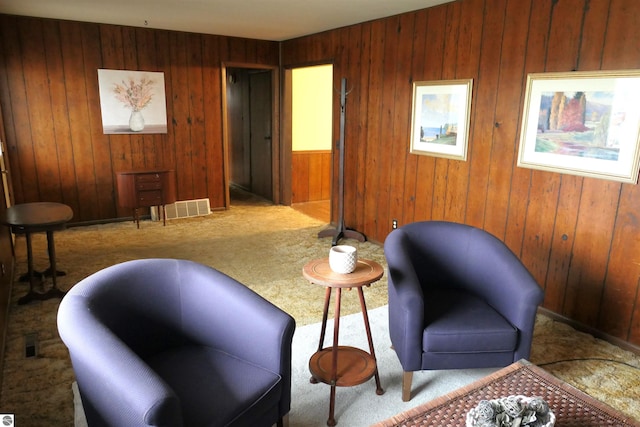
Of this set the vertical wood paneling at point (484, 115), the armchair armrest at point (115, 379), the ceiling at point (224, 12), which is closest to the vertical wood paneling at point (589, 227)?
the vertical wood paneling at point (484, 115)

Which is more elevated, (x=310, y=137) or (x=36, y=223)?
(x=310, y=137)

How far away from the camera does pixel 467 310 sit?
228cm

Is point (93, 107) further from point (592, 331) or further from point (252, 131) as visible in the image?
point (592, 331)

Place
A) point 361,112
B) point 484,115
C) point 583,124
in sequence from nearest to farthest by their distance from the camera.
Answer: point 583,124
point 484,115
point 361,112

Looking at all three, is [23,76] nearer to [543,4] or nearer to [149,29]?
[149,29]

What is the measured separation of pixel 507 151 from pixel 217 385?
106 inches

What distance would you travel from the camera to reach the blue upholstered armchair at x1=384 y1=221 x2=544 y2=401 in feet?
6.91

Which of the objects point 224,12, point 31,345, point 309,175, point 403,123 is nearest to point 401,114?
point 403,123

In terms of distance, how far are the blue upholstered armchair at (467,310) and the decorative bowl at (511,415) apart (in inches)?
31.3

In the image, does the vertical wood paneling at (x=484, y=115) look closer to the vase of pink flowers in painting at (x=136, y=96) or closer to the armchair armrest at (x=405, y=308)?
the armchair armrest at (x=405, y=308)

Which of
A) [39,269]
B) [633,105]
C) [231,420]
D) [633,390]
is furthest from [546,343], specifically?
[39,269]

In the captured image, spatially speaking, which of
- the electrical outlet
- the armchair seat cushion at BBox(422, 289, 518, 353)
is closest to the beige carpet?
the electrical outlet

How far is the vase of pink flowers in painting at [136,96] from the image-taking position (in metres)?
5.23

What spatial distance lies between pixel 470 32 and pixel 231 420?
3277 millimetres
